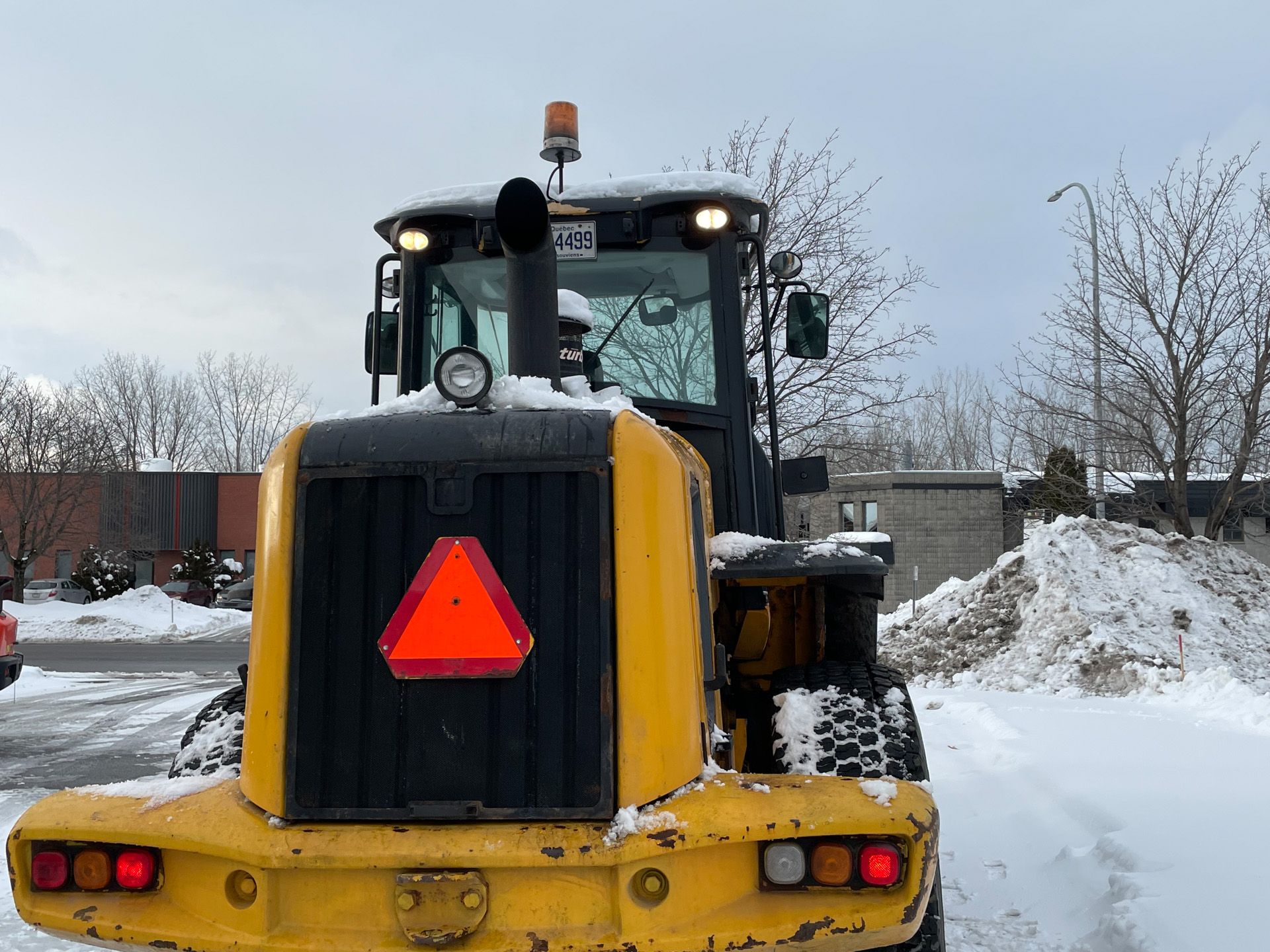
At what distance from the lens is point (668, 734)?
2.39 metres

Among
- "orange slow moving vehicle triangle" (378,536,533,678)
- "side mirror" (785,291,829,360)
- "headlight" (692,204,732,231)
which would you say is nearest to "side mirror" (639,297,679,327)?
"headlight" (692,204,732,231)

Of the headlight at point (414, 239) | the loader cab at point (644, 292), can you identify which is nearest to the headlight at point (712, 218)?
the loader cab at point (644, 292)

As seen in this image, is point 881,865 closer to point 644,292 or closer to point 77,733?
point 644,292

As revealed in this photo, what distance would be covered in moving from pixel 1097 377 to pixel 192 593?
94.1 feet

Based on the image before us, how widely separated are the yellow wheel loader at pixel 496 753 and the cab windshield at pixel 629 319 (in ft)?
2.67

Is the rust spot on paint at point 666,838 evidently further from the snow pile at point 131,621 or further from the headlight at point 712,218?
the snow pile at point 131,621

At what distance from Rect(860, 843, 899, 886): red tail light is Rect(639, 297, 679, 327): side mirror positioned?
2092 millimetres

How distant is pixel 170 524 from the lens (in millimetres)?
41000

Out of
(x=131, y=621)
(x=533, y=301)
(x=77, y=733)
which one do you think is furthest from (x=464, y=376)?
(x=131, y=621)

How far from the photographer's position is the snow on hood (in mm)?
3615

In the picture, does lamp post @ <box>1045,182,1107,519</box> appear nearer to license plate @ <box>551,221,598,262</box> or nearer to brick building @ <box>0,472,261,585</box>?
license plate @ <box>551,221,598,262</box>

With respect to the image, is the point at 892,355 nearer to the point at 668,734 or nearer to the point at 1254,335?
the point at 1254,335

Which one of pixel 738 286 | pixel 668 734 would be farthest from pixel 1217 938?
pixel 738 286

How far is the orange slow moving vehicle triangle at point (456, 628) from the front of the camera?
7.84 ft
